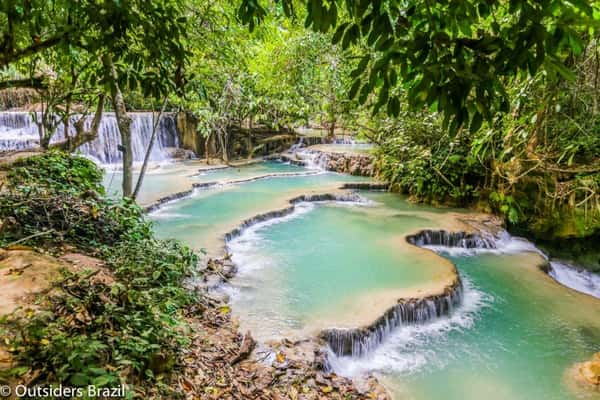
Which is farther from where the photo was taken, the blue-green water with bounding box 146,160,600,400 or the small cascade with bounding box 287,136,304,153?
the small cascade with bounding box 287,136,304,153

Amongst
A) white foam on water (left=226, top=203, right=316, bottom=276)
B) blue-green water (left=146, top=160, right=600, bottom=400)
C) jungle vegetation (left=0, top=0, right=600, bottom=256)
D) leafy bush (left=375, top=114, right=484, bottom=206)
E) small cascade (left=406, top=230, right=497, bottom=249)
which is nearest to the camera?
jungle vegetation (left=0, top=0, right=600, bottom=256)

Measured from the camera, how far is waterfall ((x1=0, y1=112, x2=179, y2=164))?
44.1ft

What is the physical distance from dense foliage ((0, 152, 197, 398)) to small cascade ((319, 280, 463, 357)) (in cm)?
169

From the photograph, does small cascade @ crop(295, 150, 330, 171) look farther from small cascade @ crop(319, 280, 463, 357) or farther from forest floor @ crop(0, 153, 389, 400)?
forest floor @ crop(0, 153, 389, 400)

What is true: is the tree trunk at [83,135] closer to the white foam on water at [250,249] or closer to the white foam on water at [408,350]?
the white foam on water at [250,249]

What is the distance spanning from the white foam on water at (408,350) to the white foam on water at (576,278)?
2.80 metres

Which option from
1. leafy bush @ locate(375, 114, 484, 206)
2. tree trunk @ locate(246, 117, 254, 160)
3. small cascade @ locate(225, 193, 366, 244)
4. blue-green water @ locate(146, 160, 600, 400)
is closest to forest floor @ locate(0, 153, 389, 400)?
blue-green water @ locate(146, 160, 600, 400)

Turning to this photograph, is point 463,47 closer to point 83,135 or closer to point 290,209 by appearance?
point 83,135

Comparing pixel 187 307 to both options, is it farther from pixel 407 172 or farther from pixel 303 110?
pixel 303 110

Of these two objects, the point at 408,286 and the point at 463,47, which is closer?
the point at 463,47

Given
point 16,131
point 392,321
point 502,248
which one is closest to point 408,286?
point 392,321

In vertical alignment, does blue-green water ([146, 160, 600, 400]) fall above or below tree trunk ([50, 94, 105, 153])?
below

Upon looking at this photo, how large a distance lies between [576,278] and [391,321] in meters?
4.82

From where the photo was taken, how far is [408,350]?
4215 millimetres
